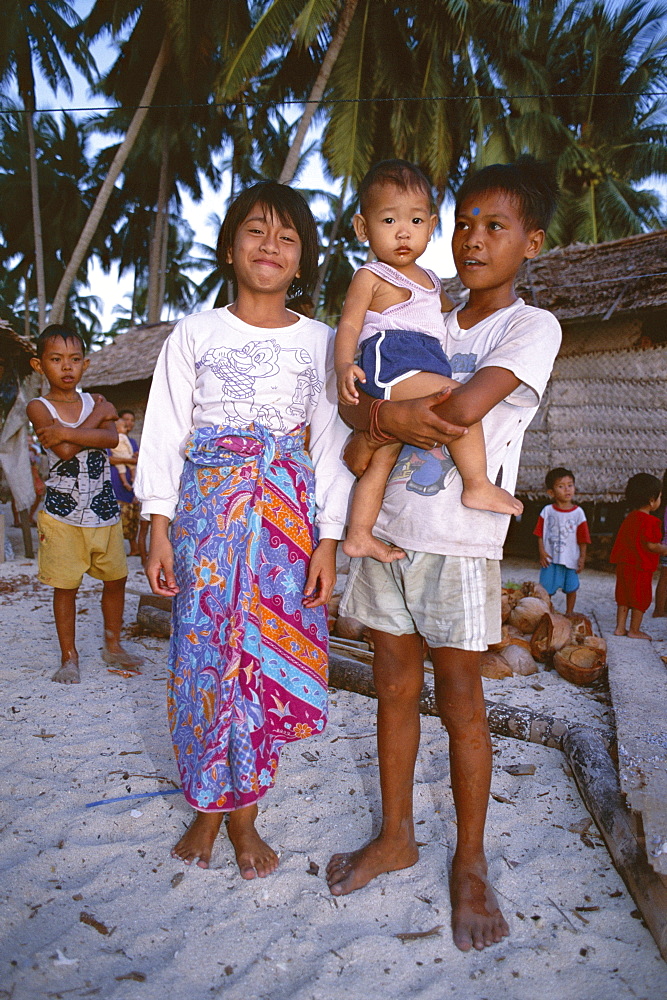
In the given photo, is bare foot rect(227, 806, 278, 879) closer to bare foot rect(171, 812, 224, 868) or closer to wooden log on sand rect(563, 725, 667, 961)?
bare foot rect(171, 812, 224, 868)

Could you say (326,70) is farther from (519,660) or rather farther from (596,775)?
(596,775)

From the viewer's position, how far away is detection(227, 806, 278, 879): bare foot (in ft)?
6.19

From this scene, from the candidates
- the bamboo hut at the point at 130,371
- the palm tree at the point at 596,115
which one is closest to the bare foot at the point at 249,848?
the bamboo hut at the point at 130,371

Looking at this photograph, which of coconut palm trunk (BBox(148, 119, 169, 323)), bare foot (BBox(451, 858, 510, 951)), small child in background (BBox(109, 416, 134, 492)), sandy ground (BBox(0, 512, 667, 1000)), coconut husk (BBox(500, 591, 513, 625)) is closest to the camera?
sandy ground (BBox(0, 512, 667, 1000))

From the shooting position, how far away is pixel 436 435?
1616 millimetres

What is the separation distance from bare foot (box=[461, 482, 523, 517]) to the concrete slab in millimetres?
1008

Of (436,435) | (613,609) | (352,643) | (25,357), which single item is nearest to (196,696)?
(436,435)

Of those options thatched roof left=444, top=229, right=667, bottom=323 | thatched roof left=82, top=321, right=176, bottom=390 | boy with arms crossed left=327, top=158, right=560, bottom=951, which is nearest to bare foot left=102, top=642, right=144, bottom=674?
boy with arms crossed left=327, top=158, right=560, bottom=951

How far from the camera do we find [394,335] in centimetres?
177

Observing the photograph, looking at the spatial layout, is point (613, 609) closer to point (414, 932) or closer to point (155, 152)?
point (414, 932)

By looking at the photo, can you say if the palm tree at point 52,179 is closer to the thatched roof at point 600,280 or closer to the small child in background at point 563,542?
the thatched roof at point 600,280

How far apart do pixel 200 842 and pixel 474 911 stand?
833mm

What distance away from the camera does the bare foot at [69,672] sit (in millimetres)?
3510

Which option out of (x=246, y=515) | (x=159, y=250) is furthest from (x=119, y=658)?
(x=159, y=250)
